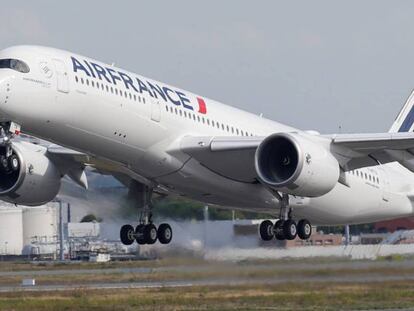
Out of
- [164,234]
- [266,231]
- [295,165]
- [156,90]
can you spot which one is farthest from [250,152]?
[164,234]

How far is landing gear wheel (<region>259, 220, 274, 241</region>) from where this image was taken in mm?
36250

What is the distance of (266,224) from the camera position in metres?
36.5

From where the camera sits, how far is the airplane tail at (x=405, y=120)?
43472 mm

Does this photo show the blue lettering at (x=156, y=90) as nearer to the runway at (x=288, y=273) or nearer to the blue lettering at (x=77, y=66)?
the blue lettering at (x=77, y=66)

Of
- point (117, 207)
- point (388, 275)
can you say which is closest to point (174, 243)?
point (117, 207)

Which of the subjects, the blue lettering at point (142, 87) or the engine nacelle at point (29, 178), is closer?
the blue lettering at point (142, 87)

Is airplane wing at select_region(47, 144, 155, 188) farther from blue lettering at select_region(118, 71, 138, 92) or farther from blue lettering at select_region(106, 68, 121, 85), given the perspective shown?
blue lettering at select_region(106, 68, 121, 85)

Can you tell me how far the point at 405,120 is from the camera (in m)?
43.7

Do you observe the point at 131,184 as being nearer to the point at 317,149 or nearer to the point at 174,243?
the point at 174,243

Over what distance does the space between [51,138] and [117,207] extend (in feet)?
22.0

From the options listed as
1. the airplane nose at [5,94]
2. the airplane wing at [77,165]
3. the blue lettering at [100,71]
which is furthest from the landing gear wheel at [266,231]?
the airplane nose at [5,94]

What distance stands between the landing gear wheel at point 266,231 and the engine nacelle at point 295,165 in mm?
3986

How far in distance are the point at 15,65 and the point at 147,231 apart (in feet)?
30.6

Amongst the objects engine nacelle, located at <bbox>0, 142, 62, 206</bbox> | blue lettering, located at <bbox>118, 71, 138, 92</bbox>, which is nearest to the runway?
engine nacelle, located at <bbox>0, 142, 62, 206</bbox>
